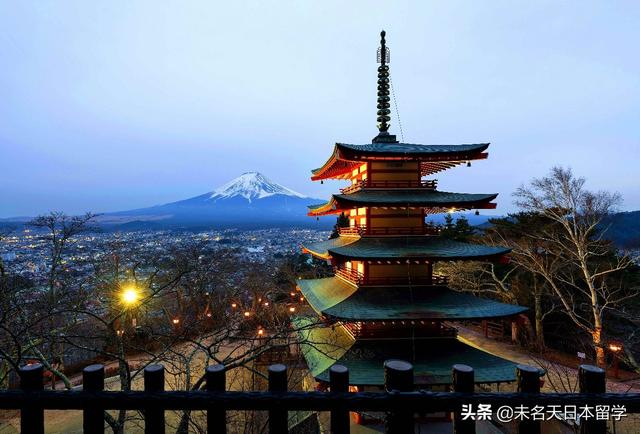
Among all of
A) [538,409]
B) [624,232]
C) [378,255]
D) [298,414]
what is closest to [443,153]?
[378,255]

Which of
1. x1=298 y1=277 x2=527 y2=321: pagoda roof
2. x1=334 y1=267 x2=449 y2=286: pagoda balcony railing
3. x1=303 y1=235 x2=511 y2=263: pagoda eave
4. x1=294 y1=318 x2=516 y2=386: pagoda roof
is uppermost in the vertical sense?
x1=303 y1=235 x2=511 y2=263: pagoda eave

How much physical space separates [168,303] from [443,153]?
2445cm

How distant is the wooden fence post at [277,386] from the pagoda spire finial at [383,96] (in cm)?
1230

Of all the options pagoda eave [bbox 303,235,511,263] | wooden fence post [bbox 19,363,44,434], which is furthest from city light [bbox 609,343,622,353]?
wooden fence post [bbox 19,363,44,434]

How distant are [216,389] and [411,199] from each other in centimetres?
968

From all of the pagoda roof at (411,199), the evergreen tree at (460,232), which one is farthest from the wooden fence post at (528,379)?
the evergreen tree at (460,232)

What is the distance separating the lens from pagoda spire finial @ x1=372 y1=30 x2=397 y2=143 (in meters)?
13.5

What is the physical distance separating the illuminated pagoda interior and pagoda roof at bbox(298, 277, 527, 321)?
0.10ft

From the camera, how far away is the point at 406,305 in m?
10.4

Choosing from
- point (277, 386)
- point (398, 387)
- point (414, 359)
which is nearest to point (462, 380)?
point (398, 387)

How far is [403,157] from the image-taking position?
37.1 feet

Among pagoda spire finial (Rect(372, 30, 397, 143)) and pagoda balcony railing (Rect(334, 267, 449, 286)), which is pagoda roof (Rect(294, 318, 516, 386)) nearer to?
pagoda balcony railing (Rect(334, 267, 449, 286))

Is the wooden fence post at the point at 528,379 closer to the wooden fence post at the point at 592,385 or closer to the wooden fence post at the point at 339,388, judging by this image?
the wooden fence post at the point at 592,385

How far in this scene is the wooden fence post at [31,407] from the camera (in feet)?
7.00
